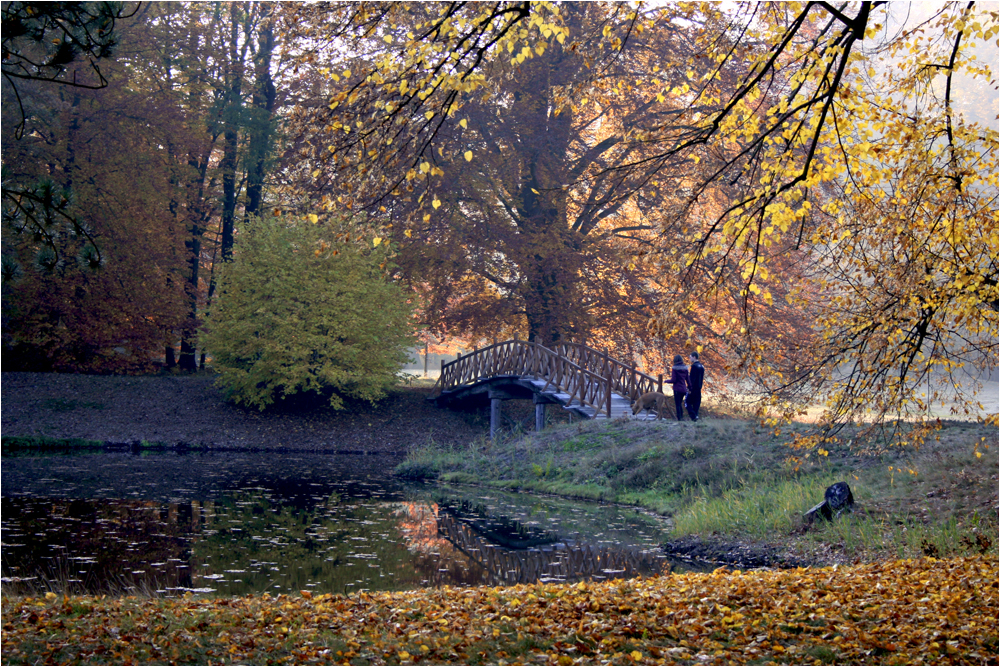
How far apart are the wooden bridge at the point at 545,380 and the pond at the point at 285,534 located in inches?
165

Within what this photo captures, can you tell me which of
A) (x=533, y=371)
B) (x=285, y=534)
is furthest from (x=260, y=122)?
(x=285, y=534)

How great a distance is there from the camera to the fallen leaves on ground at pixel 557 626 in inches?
188

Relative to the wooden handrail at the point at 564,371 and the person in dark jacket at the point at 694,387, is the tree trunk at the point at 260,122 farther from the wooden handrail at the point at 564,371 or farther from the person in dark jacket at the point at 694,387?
the person in dark jacket at the point at 694,387

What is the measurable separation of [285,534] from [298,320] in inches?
496

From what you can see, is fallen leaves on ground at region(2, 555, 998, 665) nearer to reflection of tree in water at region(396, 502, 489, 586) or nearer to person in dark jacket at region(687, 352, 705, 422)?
reflection of tree in water at region(396, 502, 489, 586)

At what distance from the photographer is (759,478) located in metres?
12.7

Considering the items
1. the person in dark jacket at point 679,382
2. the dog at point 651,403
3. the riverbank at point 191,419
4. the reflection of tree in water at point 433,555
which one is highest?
the person in dark jacket at point 679,382

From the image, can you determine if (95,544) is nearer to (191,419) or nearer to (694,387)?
(694,387)

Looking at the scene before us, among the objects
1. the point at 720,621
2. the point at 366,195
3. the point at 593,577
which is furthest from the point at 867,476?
the point at 366,195

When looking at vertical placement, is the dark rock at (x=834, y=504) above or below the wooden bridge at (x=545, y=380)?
below

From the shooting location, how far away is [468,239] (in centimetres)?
Answer: 2366

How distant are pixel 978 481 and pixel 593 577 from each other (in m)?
4.64

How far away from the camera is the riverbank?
21047mm

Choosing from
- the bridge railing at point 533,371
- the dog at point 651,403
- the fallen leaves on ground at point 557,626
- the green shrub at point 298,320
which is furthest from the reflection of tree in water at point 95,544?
the green shrub at point 298,320
